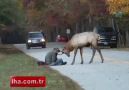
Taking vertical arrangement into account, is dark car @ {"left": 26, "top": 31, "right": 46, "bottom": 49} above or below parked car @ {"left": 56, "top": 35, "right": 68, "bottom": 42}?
above

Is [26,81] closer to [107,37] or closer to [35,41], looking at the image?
[107,37]

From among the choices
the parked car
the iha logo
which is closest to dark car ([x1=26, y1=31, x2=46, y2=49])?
the parked car

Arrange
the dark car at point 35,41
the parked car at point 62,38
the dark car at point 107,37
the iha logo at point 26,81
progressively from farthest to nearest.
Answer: the parked car at point 62,38
the dark car at point 35,41
the dark car at point 107,37
the iha logo at point 26,81

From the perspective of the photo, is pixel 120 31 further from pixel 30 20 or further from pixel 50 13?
pixel 30 20

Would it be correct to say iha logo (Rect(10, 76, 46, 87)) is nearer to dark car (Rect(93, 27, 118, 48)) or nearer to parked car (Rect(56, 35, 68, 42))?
dark car (Rect(93, 27, 118, 48))

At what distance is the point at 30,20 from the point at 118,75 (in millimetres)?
62692

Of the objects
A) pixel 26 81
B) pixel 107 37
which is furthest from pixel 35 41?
pixel 26 81

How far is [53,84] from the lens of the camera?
14648 mm

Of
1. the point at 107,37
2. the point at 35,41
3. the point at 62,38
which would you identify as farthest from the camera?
the point at 62,38

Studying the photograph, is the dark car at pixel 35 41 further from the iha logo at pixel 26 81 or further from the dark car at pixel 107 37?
the iha logo at pixel 26 81

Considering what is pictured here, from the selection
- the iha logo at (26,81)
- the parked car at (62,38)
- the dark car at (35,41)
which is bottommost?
the parked car at (62,38)

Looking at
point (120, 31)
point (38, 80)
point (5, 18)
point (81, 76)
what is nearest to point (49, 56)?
point (81, 76)

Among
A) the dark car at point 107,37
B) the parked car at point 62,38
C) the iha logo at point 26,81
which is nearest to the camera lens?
the iha logo at point 26,81

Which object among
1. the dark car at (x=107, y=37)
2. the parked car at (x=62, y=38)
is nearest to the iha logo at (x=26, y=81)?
the dark car at (x=107, y=37)
